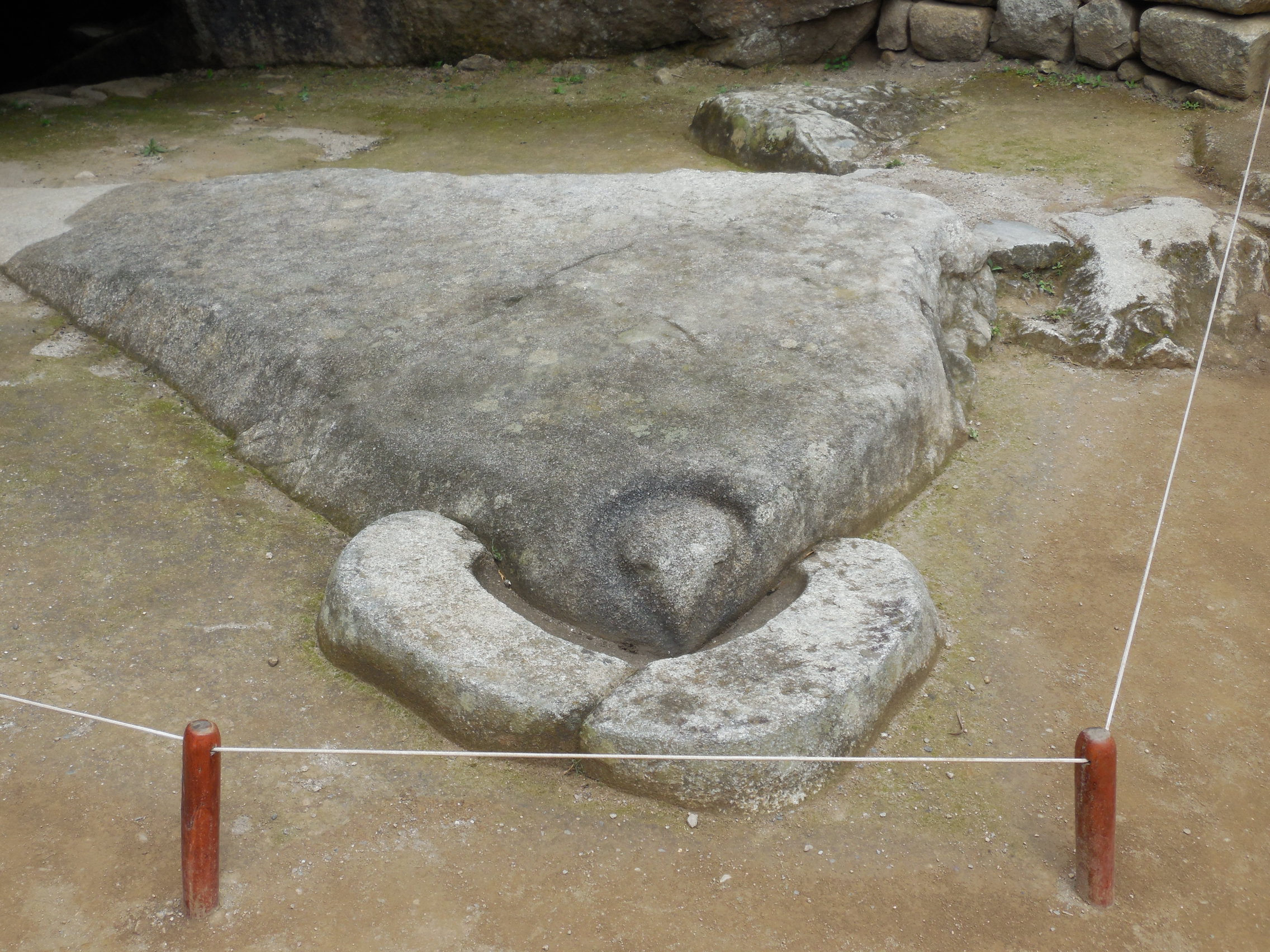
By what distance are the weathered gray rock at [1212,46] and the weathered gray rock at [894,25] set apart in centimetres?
199

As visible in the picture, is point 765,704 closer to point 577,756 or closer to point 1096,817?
point 577,756

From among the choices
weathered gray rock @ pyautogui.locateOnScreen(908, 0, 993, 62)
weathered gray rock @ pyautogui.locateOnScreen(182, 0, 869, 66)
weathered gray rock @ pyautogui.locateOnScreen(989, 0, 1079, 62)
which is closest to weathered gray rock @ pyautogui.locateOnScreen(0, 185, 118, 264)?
weathered gray rock @ pyautogui.locateOnScreen(182, 0, 869, 66)

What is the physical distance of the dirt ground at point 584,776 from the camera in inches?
117

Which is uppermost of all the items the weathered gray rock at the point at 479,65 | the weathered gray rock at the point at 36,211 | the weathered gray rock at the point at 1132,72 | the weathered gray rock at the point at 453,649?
the weathered gray rock at the point at 36,211

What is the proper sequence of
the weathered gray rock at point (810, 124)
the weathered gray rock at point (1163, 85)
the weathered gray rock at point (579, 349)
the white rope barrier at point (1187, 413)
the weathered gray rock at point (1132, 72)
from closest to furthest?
the white rope barrier at point (1187, 413) → the weathered gray rock at point (579, 349) → the weathered gray rock at point (810, 124) → the weathered gray rock at point (1163, 85) → the weathered gray rock at point (1132, 72)

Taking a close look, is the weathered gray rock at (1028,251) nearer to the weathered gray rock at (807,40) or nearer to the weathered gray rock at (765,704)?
the weathered gray rock at (765,704)

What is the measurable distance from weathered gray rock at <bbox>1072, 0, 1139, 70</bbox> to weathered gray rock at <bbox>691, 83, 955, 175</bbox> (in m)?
1.28

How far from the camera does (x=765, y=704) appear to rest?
3332 millimetres

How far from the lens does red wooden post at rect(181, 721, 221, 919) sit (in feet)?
9.11

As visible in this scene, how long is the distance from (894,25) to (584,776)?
341 inches

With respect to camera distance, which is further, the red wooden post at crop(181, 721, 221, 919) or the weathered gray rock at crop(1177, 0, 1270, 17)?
the weathered gray rock at crop(1177, 0, 1270, 17)

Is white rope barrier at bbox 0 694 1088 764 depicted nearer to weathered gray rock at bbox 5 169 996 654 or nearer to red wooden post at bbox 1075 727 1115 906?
red wooden post at bbox 1075 727 1115 906

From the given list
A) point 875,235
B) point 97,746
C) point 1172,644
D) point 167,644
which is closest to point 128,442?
point 167,644

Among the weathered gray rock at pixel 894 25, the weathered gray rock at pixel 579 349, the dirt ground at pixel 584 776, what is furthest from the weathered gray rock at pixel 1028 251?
the weathered gray rock at pixel 894 25
